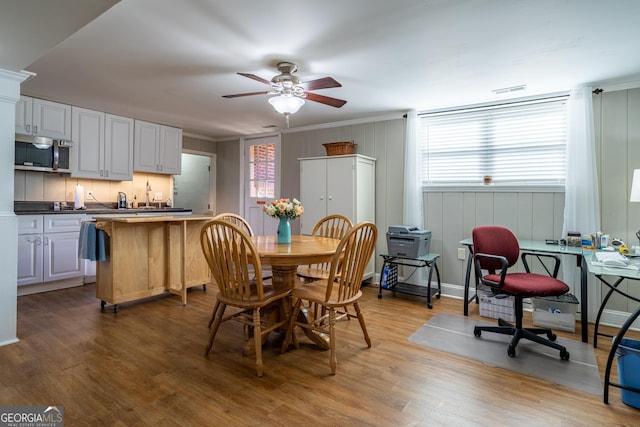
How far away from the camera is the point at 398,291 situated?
3.84 meters

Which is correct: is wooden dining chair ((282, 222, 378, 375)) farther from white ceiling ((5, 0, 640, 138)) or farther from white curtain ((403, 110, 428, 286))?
white curtain ((403, 110, 428, 286))

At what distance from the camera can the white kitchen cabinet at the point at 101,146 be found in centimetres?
429

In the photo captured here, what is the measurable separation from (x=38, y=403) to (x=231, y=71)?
265cm

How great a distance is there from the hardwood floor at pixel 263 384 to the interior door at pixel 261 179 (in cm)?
289

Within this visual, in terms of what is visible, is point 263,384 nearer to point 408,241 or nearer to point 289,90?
point 289,90

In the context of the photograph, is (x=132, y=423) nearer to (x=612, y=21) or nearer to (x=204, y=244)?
(x=204, y=244)

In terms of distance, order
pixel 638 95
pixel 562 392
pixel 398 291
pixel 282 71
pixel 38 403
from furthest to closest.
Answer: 1. pixel 398 291
2. pixel 638 95
3. pixel 282 71
4. pixel 562 392
5. pixel 38 403

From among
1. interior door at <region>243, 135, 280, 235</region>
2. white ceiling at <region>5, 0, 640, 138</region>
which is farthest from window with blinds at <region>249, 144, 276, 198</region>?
white ceiling at <region>5, 0, 640, 138</region>

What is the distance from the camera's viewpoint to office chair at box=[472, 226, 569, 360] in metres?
2.41

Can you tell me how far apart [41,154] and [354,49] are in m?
3.91

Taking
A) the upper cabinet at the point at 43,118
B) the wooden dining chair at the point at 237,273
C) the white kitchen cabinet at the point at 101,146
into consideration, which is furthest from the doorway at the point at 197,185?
the wooden dining chair at the point at 237,273

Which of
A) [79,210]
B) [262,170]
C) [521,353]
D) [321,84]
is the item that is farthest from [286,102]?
[79,210]

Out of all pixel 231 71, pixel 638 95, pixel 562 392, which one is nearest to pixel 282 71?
pixel 231 71

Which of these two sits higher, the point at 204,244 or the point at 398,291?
the point at 204,244
